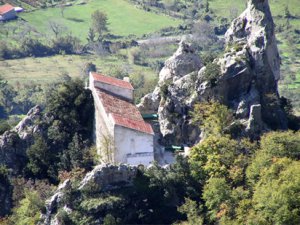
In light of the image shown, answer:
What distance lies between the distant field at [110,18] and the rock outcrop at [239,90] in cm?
7904

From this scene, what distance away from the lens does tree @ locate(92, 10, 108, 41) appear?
488 ft

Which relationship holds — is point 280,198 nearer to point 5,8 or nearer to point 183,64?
point 183,64

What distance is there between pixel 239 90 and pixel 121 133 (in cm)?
939

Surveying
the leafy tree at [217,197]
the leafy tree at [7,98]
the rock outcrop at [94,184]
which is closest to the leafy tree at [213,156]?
the leafy tree at [217,197]

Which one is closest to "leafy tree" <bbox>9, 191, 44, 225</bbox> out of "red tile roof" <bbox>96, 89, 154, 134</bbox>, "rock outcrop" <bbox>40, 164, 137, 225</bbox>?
"rock outcrop" <bbox>40, 164, 137, 225</bbox>

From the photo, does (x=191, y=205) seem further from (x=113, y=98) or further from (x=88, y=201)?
(x=113, y=98)

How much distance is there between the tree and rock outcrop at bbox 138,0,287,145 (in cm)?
7572

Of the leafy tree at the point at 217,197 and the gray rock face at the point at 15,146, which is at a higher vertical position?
the gray rock face at the point at 15,146

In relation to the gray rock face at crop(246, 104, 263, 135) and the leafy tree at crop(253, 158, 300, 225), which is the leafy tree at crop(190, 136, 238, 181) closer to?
the gray rock face at crop(246, 104, 263, 135)

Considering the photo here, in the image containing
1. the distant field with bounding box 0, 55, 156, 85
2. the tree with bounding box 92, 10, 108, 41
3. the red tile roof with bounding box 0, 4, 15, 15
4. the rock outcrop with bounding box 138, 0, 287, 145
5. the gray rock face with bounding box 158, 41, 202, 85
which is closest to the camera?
the rock outcrop with bounding box 138, 0, 287, 145

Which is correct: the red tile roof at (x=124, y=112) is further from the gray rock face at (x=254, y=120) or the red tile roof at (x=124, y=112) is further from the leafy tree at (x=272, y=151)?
the leafy tree at (x=272, y=151)

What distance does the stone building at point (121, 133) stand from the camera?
6725cm

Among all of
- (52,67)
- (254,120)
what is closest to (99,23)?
(52,67)

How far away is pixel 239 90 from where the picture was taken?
71.0m
